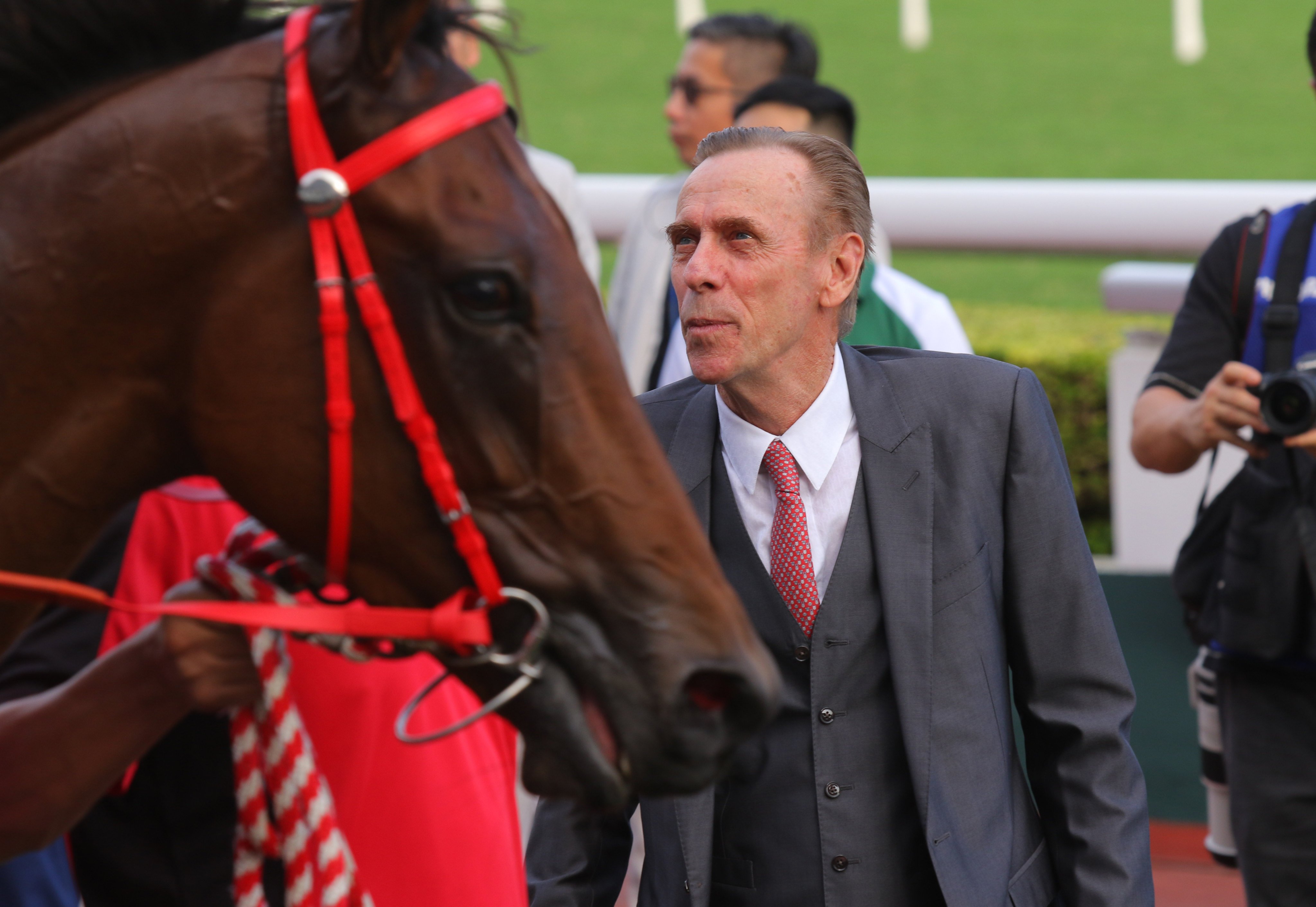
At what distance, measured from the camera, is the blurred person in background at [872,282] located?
3.87 m

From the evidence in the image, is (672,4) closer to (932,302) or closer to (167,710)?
(932,302)

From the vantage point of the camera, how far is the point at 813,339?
2330mm

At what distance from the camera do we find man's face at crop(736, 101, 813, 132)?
4.11 metres

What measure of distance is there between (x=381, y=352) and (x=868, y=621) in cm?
97

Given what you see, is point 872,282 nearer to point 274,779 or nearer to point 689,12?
point 274,779

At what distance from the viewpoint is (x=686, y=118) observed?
4.92 meters

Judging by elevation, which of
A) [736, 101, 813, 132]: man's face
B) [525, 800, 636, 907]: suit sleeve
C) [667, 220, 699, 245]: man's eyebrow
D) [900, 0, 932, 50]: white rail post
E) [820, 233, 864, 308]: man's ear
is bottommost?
[900, 0, 932, 50]: white rail post

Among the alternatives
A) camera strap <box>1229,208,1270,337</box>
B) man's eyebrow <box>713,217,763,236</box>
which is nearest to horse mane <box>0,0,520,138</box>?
man's eyebrow <box>713,217,763,236</box>

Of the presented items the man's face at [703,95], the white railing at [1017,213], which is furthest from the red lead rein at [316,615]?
the white railing at [1017,213]

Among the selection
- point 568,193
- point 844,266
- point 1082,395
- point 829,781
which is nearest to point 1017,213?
point 1082,395

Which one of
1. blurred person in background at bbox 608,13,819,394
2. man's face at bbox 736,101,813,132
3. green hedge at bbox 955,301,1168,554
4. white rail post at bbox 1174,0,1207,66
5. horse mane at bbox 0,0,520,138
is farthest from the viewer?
white rail post at bbox 1174,0,1207,66

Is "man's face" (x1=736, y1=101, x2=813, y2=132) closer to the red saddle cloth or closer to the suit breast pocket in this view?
the suit breast pocket

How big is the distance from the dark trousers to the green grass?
681 inches

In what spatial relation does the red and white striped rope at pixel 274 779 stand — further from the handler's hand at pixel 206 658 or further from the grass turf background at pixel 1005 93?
the grass turf background at pixel 1005 93
